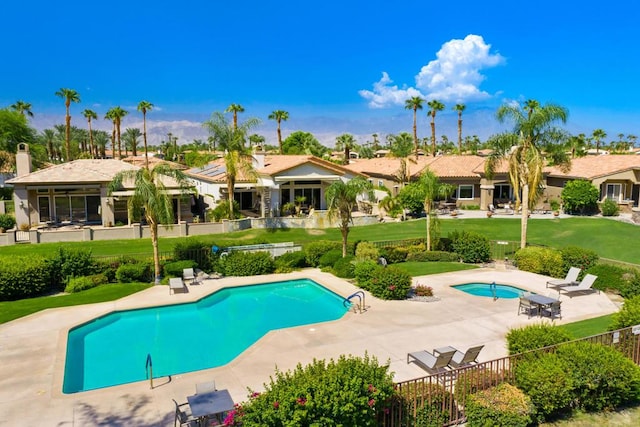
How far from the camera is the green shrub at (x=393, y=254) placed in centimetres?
2811

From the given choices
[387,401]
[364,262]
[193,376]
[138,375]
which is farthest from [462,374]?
[364,262]

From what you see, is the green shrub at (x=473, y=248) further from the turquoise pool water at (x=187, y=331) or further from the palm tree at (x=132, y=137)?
the palm tree at (x=132, y=137)

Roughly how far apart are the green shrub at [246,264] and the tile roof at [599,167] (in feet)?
96.8

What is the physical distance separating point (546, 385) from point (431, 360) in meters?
3.39

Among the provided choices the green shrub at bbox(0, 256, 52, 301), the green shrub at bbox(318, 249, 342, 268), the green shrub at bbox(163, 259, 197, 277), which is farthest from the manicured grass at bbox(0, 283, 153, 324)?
the green shrub at bbox(318, 249, 342, 268)

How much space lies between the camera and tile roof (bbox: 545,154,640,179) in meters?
43.6

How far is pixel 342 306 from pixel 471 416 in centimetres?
1081

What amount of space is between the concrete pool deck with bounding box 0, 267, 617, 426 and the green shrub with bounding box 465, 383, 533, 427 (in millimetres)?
2427

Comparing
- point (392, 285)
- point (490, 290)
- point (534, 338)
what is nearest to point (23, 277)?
point (392, 285)

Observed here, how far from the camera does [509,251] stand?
29750 millimetres

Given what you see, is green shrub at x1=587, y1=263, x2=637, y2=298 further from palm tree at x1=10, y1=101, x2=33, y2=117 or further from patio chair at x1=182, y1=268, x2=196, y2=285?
palm tree at x1=10, y1=101, x2=33, y2=117

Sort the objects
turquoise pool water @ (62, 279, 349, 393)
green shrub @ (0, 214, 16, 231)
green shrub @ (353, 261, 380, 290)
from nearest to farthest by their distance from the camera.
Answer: turquoise pool water @ (62, 279, 349, 393)
green shrub @ (353, 261, 380, 290)
green shrub @ (0, 214, 16, 231)

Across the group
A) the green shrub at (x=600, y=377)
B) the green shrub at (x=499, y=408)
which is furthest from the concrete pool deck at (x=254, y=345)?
the green shrub at (x=600, y=377)

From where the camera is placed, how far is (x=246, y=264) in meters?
26.0
